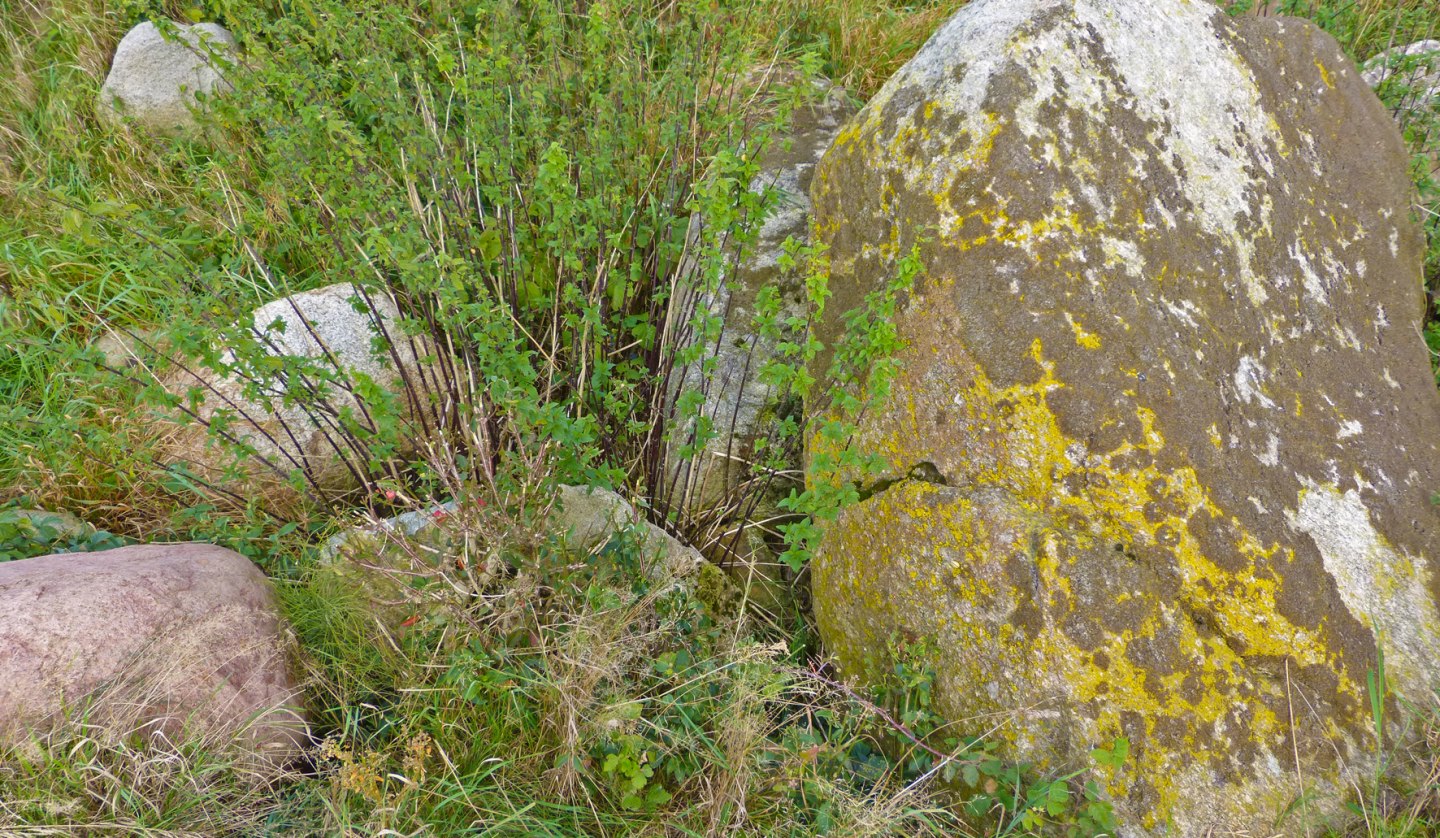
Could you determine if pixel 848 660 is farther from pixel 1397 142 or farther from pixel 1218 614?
pixel 1397 142

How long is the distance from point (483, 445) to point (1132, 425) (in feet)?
5.23

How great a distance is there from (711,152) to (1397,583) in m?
2.49

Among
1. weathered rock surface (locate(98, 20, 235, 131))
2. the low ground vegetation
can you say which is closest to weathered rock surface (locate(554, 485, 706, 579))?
the low ground vegetation

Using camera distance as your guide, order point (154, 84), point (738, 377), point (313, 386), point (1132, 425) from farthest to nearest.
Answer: point (154, 84) → point (738, 377) → point (313, 386) → point (1132, 425)

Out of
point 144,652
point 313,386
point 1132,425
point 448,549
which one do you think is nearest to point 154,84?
point 313,386

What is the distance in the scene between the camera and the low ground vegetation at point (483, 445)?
6.84ft

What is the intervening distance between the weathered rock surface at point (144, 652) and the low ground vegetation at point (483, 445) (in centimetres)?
8

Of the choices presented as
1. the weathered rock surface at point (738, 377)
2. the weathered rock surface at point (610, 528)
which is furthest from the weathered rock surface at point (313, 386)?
the weathered rock surface at point (738, 377)

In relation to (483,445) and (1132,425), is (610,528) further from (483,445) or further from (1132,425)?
(1132,425)

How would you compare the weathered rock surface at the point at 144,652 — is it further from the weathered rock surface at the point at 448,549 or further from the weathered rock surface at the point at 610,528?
the weathered rock surface at the point at 610,528

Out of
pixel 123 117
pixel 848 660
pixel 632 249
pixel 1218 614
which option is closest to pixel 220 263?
pixel 123 117

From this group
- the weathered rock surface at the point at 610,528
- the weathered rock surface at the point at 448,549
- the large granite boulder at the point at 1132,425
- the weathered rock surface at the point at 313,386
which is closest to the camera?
the large granite boulder at the point at 1132,425

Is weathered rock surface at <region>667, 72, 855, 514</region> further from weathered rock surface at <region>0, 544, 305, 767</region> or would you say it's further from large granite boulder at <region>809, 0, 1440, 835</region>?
weathered rock surface at <region>0, 544, 305, 767</region>

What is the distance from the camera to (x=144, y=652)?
7.26 ft
